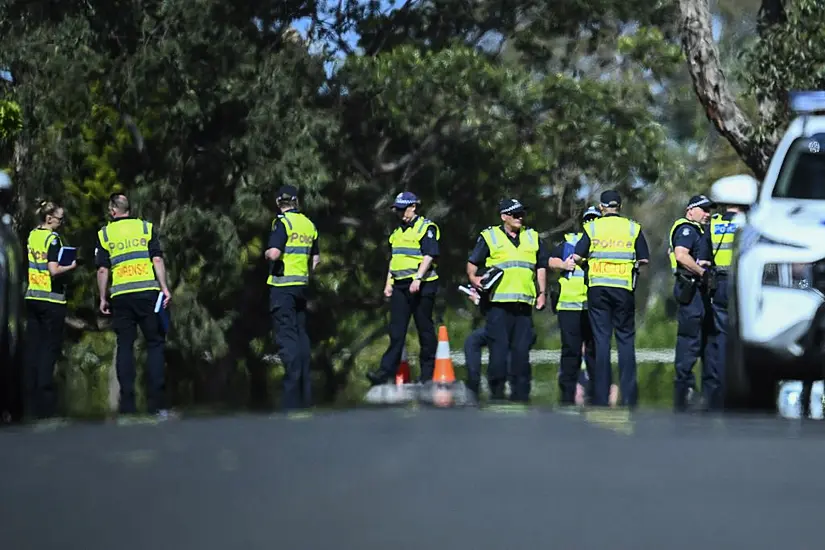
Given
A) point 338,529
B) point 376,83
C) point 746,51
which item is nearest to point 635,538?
point 338,529

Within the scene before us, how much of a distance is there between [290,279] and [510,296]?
1779 millimetres

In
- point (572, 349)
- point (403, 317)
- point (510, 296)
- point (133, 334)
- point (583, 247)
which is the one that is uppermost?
point (583, 247)

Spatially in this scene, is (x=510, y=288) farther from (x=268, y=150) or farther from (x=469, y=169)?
(x=469, y=169)

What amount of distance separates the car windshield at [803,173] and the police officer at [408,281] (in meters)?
5.32

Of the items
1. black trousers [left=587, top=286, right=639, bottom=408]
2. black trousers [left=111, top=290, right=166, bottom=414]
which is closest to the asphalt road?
black trousers [left=111, top=290, right=166, bottom=414]

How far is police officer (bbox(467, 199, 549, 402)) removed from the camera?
15.8m

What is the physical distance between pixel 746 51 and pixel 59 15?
9.43 metres

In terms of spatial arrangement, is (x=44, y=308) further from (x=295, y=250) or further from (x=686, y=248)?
(x=686, y=248)

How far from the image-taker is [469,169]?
32.4 meters

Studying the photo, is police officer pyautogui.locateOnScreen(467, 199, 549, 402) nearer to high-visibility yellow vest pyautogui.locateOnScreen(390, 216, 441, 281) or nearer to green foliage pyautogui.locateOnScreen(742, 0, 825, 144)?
high-visibility yellow vest pyautogui.locateOnScreen(390, 216, 441, 281)

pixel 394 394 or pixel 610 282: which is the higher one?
pixel 610 282

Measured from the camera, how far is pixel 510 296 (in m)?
15.8

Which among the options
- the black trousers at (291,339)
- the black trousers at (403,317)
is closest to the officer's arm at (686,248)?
the black trousers at (403,317)

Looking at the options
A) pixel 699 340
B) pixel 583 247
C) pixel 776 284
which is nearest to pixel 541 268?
pixel 583 247
